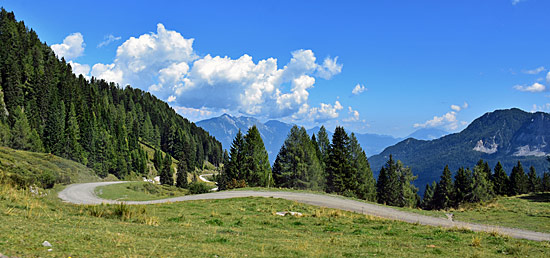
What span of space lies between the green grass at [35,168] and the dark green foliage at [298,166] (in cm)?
3791

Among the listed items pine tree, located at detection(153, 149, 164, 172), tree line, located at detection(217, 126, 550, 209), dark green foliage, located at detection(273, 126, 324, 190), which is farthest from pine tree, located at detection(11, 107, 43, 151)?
dark green foliage, located at detection(273, 126, 324, 190)

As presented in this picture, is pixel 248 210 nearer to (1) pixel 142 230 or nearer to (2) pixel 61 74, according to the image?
(1) pixel 142 230

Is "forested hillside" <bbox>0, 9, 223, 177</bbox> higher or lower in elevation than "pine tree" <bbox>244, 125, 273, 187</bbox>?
higher

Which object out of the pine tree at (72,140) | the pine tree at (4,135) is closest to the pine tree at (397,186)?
the pine tree at (72,140)

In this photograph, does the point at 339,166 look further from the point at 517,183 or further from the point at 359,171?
the point at 517,183

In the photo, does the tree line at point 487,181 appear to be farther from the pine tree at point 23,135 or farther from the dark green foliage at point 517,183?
the pine tree at point 23,135

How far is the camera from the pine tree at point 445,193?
296ft

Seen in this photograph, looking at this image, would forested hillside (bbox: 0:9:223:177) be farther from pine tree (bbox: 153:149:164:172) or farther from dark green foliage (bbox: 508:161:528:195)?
dark green foliage (bbox: 508:161:528:195)

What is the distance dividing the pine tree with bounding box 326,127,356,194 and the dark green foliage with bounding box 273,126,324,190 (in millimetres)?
4464

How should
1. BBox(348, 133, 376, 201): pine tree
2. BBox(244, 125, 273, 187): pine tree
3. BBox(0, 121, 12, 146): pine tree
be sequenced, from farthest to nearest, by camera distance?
BBox(0, 121, 12, 146): pine tree < BBox(348, 133, 376, 201): pine tree < BBox(244, 125, 273, 187): pine tree

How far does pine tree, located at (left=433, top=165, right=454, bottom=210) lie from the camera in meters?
90.2

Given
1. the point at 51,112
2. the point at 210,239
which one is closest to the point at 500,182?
the point at 210,239

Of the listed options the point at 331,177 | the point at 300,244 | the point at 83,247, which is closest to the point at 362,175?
the point at 331,177

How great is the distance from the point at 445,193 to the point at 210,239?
101257 mm
